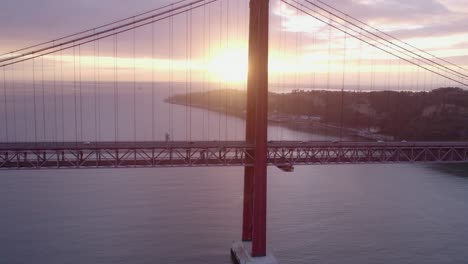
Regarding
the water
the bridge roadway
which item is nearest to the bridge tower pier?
the bridge roadway

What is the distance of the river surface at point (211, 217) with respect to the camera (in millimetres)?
12109

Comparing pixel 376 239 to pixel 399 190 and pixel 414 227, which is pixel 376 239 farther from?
pixel 399 190

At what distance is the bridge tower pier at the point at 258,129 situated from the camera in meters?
10.1

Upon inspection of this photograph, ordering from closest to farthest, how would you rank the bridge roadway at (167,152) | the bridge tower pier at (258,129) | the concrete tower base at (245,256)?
1. the bridge tower pier at (258,129)
2. the concrete tower base at (245,256)
3. the bridge roadway at (167,152)

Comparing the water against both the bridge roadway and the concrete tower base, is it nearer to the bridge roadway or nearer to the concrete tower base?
the concrete tower base

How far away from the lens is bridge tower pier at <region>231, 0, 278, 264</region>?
1014 centimetres

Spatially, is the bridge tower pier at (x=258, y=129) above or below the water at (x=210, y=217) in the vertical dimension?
above

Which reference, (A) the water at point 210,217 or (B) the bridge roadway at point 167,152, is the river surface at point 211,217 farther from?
(B) the bridge roadway at point 167,152

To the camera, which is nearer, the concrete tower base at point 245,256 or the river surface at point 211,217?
the concrete tower base at point 245,256

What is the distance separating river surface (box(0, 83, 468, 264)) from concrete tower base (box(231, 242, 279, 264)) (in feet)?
1.11

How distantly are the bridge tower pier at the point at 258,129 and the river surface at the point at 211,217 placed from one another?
1097mm

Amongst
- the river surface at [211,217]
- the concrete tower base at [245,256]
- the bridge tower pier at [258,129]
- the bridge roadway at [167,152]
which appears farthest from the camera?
the river surface at [211,217]

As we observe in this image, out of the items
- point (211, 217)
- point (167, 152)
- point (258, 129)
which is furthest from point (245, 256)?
point (211, 217)

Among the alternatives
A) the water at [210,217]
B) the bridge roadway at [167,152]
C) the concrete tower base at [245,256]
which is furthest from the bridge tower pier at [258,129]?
the water at [210,217]
